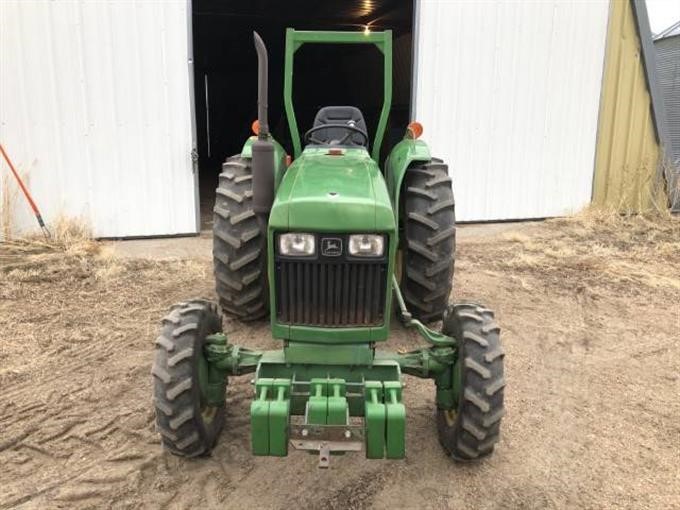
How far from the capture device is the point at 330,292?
284 cm

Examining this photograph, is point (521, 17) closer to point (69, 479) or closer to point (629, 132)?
point (629, 132)

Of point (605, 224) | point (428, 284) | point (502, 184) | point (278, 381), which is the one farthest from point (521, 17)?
point (278, 381)

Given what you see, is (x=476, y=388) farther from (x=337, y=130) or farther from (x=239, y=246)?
(x=337, y=130)

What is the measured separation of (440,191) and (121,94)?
4.53m

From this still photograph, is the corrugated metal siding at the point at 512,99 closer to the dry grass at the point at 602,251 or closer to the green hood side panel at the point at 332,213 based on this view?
the dry grass at the point at 602,251

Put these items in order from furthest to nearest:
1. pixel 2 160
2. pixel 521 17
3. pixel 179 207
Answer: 1. pixel 521 17
2. pixel 179 207
3. pixel 2 160

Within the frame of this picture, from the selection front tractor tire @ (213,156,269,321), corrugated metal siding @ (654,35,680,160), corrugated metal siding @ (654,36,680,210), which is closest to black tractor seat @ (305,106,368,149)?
front tractor tire @ (213,156,269,321)

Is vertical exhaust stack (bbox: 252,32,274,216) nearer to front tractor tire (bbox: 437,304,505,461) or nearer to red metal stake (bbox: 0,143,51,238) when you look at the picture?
front tractor tire (bbox: 437,304,505,461)

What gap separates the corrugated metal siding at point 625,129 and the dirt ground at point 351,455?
3.17 m

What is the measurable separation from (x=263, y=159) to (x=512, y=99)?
645cm

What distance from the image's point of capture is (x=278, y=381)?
2.69m

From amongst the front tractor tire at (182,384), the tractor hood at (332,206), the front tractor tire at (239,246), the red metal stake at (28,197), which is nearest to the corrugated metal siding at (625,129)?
the front tractor tire at (239,246)

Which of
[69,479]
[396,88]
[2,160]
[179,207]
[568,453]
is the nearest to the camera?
[69,479]

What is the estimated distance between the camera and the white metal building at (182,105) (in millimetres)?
6961
